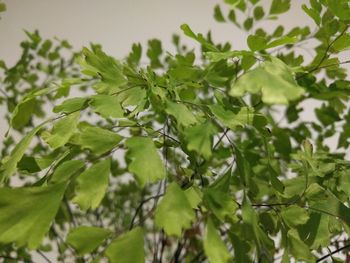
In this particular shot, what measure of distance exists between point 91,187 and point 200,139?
114 mm

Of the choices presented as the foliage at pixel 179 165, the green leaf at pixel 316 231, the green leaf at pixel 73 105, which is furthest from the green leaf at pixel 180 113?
the green leaf at pixel 316 231

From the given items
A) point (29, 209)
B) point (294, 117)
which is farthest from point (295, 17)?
point (29, 209)

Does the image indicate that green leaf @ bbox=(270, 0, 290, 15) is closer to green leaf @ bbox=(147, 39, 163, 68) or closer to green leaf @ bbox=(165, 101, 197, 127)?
green leaf @ bbox=(147, 39, 163, 68)

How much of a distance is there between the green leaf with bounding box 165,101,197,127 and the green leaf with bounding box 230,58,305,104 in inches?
2.6

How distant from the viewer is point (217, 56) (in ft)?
1.25

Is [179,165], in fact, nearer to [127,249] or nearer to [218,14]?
[127,249]

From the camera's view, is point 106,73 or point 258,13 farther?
point 258,13

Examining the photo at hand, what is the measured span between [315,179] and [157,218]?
0.97 ft

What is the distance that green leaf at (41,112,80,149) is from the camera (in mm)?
372

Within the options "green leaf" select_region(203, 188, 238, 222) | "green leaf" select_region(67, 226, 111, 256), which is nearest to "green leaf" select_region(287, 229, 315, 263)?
"green leaf" select_region(203, 188, 238, 222)

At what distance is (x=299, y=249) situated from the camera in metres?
0.41

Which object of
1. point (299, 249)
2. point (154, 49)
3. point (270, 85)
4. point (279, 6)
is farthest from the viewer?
point (154, 49)

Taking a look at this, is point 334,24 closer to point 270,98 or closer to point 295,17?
point 270,98

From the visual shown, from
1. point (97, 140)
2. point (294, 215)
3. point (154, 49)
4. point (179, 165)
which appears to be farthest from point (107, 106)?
point (154, 49)
